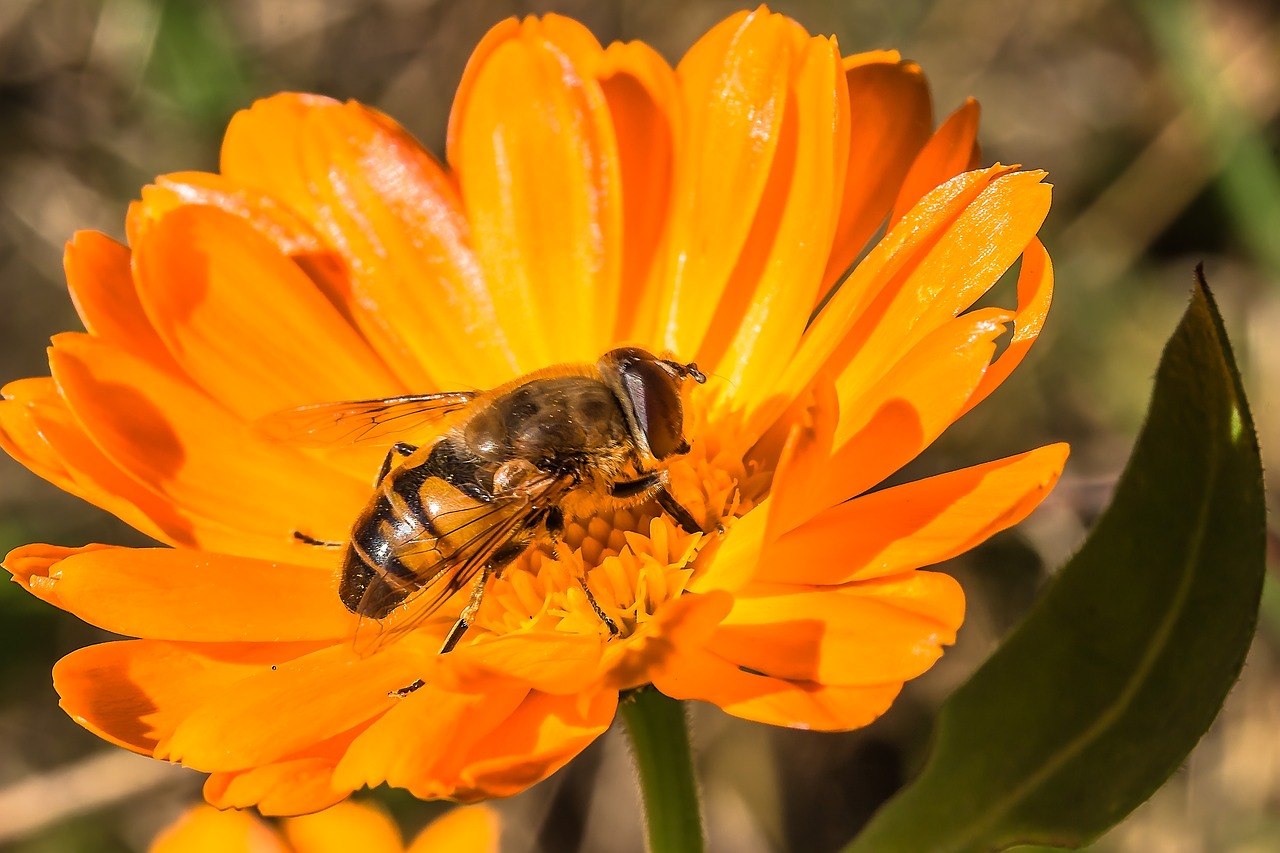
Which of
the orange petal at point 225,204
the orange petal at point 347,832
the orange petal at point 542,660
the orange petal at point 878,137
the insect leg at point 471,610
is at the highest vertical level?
the orange petal at point 878,137

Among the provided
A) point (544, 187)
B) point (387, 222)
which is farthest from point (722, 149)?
point (387, 222)

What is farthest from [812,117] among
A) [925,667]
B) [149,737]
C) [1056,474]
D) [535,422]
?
[149,737]

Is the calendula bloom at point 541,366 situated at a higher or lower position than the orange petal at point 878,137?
lower

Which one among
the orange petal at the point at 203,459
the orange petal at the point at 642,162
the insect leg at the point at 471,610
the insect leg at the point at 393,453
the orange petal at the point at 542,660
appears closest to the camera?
the orange petal at the point at 542,660

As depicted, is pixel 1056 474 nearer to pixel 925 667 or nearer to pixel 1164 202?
pixel 925 667

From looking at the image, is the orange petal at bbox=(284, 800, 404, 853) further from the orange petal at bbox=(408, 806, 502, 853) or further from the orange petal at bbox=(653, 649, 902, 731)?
the orange petal at bbox=(653, 649, 902, 731)

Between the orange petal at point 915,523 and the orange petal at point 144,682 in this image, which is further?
the orange petal at point 144,682

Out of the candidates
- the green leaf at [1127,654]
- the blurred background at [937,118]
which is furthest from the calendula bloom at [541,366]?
the blurred background at [937,118]

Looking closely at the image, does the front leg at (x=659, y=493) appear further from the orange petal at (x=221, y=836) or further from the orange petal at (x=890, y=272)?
the orange petal at (x=221, y=836)
